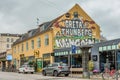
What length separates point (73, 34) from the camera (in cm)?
6162

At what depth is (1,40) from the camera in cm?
13338

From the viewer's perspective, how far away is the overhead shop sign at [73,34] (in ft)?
198

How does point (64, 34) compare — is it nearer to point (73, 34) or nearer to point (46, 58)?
point (73, 34)

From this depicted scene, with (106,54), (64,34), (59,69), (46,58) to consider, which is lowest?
(59,69)

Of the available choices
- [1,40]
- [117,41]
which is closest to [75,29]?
[117,41]

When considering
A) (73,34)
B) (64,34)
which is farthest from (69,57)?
(73,34)

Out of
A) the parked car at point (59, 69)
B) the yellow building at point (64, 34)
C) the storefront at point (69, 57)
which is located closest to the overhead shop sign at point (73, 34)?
the yellow building at point (64, 34)

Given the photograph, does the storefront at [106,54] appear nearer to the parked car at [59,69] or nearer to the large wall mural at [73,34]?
the parked car at [59,69]

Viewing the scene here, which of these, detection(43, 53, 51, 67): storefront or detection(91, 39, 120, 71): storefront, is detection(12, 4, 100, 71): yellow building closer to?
detection(43, 53, 51, 67): storefront

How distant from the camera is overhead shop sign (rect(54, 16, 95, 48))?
60219 millimetres

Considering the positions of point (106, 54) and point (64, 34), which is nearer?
point (106, 54)

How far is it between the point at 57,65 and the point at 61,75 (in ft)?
5.61

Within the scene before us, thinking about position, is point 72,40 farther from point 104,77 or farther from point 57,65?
point 104,77

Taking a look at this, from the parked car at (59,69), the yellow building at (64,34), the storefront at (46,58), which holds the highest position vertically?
the yellow building at (64,34)
